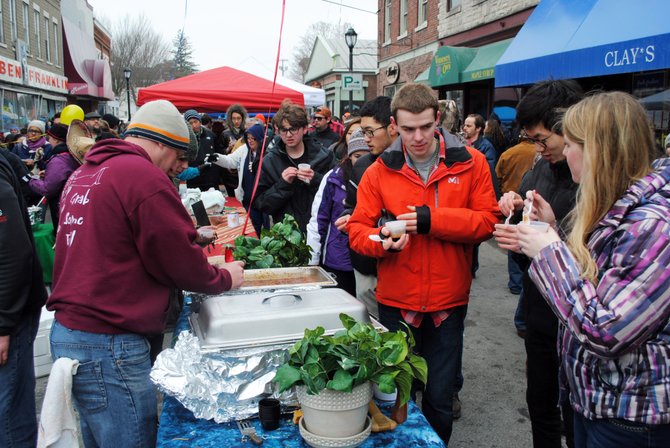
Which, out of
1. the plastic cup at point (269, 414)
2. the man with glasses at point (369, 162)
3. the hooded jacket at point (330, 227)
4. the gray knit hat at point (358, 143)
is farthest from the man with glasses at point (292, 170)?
the plastic cup at point (269, 414)

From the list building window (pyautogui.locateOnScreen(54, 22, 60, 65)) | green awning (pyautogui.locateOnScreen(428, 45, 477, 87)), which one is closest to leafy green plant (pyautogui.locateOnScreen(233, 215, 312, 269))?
green awning (pyautogui.locateOnScreen(428, 45, 477, 87))

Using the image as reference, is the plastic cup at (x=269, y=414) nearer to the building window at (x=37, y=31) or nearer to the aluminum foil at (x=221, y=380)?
the aluminum foil at (x=221, y=380)

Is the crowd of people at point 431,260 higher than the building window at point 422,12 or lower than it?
lower

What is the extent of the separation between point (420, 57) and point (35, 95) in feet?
53.5

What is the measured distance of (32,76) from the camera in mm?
22266

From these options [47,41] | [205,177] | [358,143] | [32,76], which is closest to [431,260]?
[358,143]

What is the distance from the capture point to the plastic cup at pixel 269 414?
5.81 feet

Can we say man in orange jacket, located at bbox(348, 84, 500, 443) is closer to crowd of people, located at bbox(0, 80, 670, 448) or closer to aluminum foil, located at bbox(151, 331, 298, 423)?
crowd of people, located at bbox(0, 80, 670, 448)

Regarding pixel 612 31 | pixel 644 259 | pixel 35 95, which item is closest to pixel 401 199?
pixel 644 259

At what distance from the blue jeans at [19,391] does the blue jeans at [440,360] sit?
1755 millimetres

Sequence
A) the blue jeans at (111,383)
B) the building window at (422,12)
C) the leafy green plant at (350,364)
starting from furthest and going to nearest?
the building window at (422,12) → the blue jeans at (111,383) → the leafy green plant at (350,364)

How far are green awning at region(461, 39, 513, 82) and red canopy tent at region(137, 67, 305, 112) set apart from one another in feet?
15.9

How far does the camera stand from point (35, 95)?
22750 mm

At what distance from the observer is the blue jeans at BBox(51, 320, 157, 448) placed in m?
1.98
